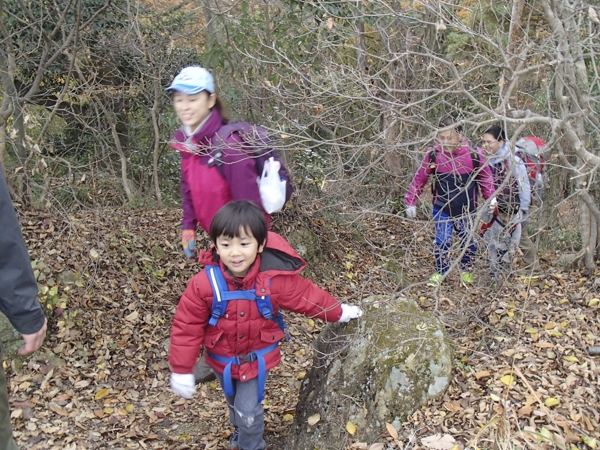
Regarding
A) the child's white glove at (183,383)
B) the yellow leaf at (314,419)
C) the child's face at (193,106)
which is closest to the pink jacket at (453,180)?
the child's face at (193,106)

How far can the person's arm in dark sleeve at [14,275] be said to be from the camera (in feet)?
7.41

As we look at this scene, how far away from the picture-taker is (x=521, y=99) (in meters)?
6.93

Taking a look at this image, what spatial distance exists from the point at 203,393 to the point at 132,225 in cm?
248

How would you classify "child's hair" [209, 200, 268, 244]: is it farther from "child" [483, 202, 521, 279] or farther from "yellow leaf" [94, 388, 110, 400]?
"yellow leaf" [94, 388, 110, 400]

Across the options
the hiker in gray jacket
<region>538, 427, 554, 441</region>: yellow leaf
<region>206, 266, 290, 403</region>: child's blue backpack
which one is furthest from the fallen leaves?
the hiker in gray jacket

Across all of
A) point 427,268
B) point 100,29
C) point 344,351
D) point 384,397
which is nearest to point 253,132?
point 344,351

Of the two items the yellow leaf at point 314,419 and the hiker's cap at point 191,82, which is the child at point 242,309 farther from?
the hiker's cap at point 191,82

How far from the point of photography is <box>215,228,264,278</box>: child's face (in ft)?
9.55

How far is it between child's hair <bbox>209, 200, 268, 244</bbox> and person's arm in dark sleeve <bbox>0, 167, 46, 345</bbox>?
0.93 metres

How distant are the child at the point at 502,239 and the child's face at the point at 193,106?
6.72ft

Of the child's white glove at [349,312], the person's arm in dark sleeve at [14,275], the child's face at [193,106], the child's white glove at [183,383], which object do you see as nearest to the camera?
the person's arm in dark sleeve at [14,275]

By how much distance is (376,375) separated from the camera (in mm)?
3281

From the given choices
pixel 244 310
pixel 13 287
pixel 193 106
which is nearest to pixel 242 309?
pixel 244 310

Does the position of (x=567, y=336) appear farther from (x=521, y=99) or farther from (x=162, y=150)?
(x=162, y=150)
